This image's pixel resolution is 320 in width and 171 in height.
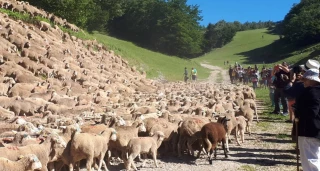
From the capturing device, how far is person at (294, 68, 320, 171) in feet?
23.3

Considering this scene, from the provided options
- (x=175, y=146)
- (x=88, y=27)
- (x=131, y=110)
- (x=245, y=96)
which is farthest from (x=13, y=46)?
(x=88, y=27)

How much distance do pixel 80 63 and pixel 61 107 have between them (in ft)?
50.7

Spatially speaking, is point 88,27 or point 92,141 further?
point 88,27

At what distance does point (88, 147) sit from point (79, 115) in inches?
228

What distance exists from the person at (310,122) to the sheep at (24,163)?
18.5 ft

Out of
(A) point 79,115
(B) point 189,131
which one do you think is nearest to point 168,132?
(B) point 189,131

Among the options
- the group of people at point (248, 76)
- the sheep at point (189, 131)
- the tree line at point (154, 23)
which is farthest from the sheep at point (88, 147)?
the tree line at point (154, 23)

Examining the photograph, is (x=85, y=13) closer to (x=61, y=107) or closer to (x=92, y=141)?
(x=61, y=107)

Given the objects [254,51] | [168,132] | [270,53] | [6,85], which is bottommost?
[168,132]

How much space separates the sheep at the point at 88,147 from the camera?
10.2 m

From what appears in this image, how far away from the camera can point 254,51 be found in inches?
4473

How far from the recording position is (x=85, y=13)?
53656 millimetres

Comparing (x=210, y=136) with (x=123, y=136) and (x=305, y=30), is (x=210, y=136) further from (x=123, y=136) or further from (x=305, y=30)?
(x=305, y=30)

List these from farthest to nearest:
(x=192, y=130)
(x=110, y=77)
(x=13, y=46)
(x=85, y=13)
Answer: (x=85, y=13) < (x=110, y=77) < (x=13, y=46) < (x=192, y=130)
